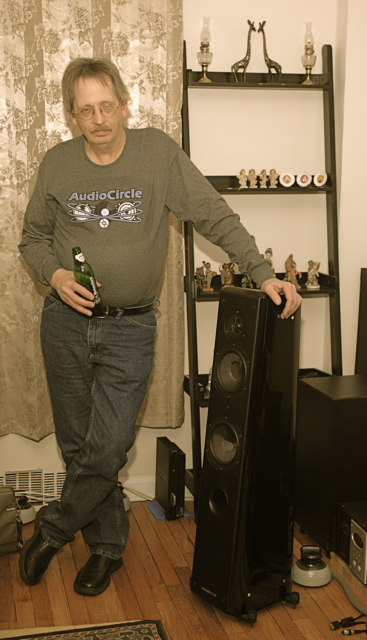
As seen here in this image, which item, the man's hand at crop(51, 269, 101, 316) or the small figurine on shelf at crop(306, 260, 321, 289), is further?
the small figurine on shelf at crop(306, 260, 321, 289)

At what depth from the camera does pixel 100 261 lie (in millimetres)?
1888

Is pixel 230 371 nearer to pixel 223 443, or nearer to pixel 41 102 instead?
pixel 223 443

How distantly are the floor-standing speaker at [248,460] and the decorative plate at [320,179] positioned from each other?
0.92 metres

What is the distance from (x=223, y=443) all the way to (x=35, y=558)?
2.54 ft

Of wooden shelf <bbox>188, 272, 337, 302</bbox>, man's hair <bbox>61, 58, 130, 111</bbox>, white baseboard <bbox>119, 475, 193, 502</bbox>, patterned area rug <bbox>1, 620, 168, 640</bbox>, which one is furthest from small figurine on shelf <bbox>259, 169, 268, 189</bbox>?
patterned area rug <bbox>1, 620, 168, 640</bbox>

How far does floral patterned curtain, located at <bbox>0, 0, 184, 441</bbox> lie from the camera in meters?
2.26

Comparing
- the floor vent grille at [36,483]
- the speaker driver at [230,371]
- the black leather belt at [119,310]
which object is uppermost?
the black leather belt at [119,310]

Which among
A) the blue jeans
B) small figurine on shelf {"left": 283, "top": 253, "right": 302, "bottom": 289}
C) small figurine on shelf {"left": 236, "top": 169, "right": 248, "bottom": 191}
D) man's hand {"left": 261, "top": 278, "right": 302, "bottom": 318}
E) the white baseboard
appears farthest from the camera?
the white baseboard

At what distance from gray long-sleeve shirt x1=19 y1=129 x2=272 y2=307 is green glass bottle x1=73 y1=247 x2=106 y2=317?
3 cm

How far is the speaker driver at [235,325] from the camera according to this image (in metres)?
1.77

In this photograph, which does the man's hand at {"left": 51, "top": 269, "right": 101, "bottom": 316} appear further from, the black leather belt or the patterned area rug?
the patterned area rug

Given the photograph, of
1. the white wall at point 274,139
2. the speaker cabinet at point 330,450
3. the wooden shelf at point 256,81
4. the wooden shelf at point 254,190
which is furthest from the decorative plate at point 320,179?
the speaker cabinet at point 330,450

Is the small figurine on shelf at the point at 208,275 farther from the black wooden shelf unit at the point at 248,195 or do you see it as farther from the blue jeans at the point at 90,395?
the blue jeans at the point at 90,395

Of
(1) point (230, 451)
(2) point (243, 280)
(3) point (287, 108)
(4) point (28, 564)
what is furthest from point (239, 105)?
(4) point (28, 564)
